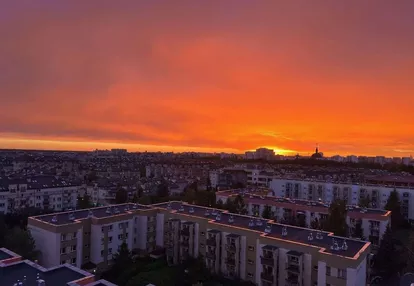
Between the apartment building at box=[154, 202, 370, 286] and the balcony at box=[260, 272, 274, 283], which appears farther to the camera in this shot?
the balcony at box=[260, 272, 274, 283]

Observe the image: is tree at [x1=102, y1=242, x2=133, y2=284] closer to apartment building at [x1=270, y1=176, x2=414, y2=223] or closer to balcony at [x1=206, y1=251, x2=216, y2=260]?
balcony at [x1=206, y1=251, x2=216, y2=260]

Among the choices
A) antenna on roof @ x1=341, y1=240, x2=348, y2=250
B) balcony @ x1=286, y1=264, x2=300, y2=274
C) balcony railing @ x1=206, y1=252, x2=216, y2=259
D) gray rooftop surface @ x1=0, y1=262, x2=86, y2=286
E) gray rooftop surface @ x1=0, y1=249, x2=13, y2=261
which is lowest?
balcony railing @ x1=206, y1=252, x2=216, y2=259

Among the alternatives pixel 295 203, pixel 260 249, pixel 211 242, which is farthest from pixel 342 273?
pixel 295 203

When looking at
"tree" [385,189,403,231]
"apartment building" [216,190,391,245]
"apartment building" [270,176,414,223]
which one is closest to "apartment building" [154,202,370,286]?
"apartment building" [216,190,391,245]

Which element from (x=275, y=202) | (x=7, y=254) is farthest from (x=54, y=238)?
(x=275, y=202)

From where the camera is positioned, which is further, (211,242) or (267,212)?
(267,212)

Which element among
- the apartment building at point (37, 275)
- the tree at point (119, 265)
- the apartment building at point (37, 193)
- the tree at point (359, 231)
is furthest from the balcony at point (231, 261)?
the apartment building at point (37, 193)

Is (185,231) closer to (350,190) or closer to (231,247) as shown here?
(231,247)

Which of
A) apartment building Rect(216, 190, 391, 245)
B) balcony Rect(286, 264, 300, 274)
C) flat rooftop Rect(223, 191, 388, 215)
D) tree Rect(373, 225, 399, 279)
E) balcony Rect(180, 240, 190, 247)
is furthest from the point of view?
flat rooftop Rect(223, 191, 388, 215)
